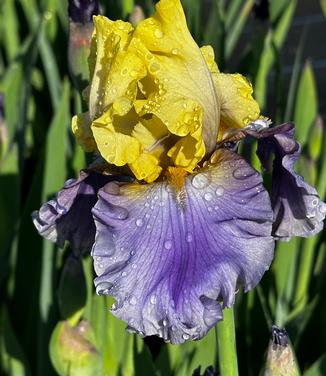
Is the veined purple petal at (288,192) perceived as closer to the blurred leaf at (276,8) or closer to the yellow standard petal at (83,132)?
the yellow standard petal at (83,132)

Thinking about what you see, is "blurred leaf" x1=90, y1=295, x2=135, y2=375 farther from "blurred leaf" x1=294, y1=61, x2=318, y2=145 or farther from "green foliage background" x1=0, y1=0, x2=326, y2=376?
"blurred leaf" x1=294, y1=61, x2=318, y2=145

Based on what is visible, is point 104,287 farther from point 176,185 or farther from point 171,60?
point 171,60

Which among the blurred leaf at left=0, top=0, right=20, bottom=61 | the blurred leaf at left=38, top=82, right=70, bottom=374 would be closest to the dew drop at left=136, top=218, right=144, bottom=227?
the blurred leaf at left=38, top=82, right=70, bottom=374

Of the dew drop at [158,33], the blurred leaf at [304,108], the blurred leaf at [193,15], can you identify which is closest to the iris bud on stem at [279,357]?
the dew drop at [158,33]

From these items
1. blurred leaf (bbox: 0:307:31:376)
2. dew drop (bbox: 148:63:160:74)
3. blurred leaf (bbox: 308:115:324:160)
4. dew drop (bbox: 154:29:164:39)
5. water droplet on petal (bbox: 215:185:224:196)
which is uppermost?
dew drop (bbox: 154:29:164:39)

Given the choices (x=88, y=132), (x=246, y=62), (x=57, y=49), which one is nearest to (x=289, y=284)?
(x=246, y=62)

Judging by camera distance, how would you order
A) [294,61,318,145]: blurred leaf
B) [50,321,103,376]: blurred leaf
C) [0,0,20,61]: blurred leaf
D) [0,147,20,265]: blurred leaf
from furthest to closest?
[0,0,20,61]: blurred leaf < [294,61,318,145]: blurred leaf < [0,147,20,265]: blurred leaf < [50,321,103,376]: blurred leaf

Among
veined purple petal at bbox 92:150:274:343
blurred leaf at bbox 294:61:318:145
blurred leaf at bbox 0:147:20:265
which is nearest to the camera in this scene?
veined purple petal at bbox 92:150:274:343

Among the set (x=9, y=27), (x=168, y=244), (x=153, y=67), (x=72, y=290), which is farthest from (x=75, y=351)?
(x=9, y=27)
